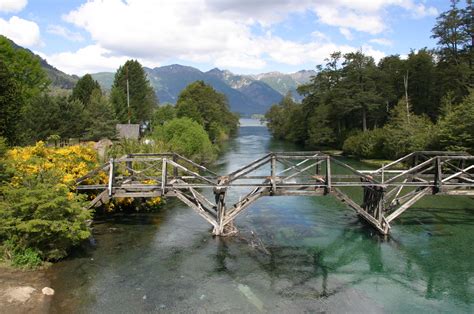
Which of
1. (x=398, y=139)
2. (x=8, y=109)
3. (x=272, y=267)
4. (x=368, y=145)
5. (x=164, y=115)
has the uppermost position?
(x=164, y=115)

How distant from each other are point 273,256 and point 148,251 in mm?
6504

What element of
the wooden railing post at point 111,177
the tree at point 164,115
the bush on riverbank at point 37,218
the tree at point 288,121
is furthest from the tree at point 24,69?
the tree at point 288,121

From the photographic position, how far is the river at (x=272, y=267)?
1508 centimetres

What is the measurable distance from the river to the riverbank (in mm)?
485

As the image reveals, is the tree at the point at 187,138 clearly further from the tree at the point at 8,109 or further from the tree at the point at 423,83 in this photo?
the tree at the point at 423,83

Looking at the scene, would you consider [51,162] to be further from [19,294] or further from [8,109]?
[8,109]

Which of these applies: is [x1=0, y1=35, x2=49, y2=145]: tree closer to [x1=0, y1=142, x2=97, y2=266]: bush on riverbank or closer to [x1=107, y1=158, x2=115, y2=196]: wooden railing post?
[x1=107, y1=158, x2=115, y2=196]: wooden railing post

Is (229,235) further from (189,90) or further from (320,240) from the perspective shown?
(189,90)

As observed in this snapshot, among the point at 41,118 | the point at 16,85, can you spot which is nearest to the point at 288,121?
the point at 41,118

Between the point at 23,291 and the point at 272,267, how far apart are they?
1037 centimetres

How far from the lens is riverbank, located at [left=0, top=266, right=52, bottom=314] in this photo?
13.7 metres

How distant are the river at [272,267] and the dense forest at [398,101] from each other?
73.6ft

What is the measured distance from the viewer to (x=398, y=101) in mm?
69938

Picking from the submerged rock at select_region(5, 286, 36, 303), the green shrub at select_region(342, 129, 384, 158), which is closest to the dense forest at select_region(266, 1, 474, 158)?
the green shrub at select_region(342, 129, 384, 158)
